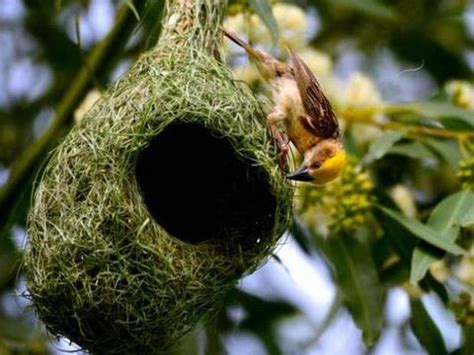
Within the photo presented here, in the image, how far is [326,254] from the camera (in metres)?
4.11

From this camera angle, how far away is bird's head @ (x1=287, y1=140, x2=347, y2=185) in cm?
353

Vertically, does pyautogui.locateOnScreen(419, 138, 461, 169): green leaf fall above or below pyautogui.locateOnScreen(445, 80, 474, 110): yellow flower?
above

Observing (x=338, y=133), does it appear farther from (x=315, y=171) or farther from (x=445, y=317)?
(x=445, y=317)

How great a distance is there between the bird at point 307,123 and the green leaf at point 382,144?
0.39 meters

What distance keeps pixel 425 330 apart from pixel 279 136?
774mm

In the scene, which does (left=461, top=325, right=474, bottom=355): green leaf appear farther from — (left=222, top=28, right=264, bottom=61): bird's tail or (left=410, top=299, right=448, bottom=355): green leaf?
(left=222, top=28, right=264, bottom=61): bird's tail

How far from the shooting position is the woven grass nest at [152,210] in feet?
10.9

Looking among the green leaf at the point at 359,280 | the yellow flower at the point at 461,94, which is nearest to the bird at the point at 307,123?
the green leaf at the point at 359,280

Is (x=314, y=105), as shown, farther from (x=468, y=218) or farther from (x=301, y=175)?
(x=468, y=218)

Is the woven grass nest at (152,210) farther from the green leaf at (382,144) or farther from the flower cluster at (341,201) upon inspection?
the green leaf at (382,144)

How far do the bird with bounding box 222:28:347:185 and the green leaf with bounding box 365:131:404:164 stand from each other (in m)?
0.39

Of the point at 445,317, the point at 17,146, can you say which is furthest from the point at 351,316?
the point at 17,146

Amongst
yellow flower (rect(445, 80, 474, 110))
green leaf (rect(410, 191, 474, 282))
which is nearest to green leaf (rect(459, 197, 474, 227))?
green leaf (rect(410, 191, 474, 282))

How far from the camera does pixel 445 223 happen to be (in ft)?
12.5
